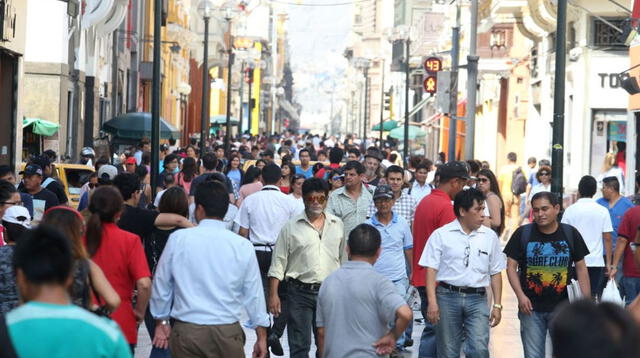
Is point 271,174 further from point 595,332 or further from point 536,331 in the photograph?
point 595,332

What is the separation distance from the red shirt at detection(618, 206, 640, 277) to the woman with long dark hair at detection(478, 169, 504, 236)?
1248mm

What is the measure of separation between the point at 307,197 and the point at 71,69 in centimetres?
2012

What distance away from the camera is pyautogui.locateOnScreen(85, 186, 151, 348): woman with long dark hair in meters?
7.53

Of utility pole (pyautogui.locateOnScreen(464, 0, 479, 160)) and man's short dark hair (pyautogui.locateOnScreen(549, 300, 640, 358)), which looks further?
utility pole (pyautogui.locateOnScreen(464, 0, 479, 160))

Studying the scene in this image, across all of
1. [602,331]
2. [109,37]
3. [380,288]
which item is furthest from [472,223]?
[109,37]

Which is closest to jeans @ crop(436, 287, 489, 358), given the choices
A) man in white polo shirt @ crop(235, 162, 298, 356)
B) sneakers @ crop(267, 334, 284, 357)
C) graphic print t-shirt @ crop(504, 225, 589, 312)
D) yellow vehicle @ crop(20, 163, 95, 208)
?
graphic print t-shirt @ crop(504, 225, 589, 312)

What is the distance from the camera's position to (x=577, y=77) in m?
29.1

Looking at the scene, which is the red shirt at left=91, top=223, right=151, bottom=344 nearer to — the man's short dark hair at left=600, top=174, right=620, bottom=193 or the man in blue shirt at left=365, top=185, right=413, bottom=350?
the man in blue shirt at left=365, top=185, right=413, bottom=350

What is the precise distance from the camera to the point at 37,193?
12.5 meters

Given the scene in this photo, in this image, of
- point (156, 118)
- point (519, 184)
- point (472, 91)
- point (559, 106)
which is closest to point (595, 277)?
point (559, 106)

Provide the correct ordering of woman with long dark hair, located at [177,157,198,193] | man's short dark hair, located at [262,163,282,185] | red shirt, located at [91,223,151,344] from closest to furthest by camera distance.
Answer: red shirt, located at [91,223,151,344] → man's short dark hair, located at [262,163,282,185] → woman with long dark hair, located at [177,157,198,193]

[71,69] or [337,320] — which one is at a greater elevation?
[71,69]

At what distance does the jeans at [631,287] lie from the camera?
38.5 feet

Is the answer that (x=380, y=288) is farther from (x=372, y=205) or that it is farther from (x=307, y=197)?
(x=372, y=205)
